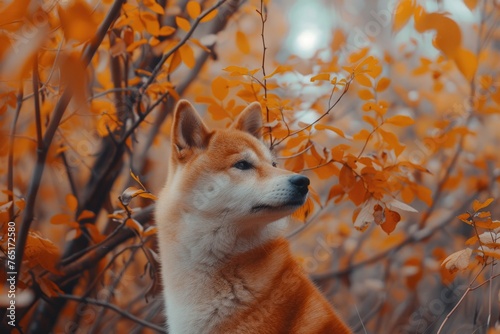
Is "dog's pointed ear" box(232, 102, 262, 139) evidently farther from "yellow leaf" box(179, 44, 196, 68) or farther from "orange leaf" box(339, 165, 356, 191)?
"orange leaf" box(339, 165, 356, 191)

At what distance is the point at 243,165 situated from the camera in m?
2.88

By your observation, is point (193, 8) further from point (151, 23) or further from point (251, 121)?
point (251, 121)

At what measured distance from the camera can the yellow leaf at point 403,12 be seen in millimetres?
1889

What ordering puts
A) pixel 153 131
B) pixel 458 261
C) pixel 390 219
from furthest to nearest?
pixel 153 131 → pixel 390 219 → pixel 458 261

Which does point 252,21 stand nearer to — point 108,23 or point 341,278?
point 341,278

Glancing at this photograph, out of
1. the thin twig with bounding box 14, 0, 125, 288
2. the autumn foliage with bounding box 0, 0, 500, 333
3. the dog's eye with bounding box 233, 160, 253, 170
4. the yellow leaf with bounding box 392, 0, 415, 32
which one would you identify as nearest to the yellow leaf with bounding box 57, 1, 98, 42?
the autumn foliage with bounding box 0, 0, 500, 333

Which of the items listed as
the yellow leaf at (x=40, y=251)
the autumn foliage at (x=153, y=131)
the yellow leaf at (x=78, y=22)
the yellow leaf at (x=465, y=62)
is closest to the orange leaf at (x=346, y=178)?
the autumn foliage at (x=153, y=131)

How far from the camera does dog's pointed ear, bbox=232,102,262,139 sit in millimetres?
3059

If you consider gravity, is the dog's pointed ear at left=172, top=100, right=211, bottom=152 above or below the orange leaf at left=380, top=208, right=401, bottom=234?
above

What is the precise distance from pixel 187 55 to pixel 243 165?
0.70m

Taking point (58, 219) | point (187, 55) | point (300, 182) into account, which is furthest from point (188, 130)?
point (58, 219)

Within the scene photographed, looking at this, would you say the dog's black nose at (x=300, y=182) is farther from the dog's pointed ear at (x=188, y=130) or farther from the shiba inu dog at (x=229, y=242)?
the dog's pointed ear at (x=188, y=130)

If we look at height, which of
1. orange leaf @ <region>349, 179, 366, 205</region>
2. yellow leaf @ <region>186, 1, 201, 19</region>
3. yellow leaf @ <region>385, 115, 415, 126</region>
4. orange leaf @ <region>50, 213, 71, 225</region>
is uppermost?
yellow leaf @ <region>186, 1, 201, 19</region>

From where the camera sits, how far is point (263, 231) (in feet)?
9.21
